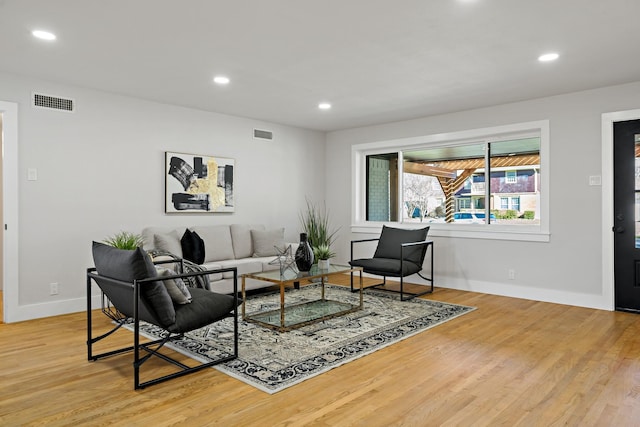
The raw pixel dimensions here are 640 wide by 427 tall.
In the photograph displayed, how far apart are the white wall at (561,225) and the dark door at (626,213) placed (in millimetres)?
163

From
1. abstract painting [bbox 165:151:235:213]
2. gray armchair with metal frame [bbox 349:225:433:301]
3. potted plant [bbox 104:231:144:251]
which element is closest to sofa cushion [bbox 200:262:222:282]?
potted plant [bbox 104:231:144:251]

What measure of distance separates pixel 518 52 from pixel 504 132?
2023 millimetres

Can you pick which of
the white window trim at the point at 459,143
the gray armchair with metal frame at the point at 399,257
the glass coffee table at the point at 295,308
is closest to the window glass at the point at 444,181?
the white window trim at the point at 459,143

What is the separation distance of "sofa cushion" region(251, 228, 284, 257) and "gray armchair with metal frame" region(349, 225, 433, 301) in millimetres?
1101

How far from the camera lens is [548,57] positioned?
3.84 m

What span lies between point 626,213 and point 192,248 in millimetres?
4787

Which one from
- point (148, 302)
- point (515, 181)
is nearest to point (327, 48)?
point (148, 302)

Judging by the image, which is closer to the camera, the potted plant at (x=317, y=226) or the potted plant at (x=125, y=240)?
the potted plant at (x=125, y=240)

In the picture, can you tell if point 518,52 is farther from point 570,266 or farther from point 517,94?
point 570,266

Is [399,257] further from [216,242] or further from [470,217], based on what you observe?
[216,242]

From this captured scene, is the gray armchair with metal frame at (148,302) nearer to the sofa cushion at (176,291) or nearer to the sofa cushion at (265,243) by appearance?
the sofa cushion at (176,291)

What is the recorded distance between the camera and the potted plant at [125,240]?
4617 mm

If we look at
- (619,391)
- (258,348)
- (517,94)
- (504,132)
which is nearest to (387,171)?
(504,132)

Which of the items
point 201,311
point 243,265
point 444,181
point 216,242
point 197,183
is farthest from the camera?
point 444,181
